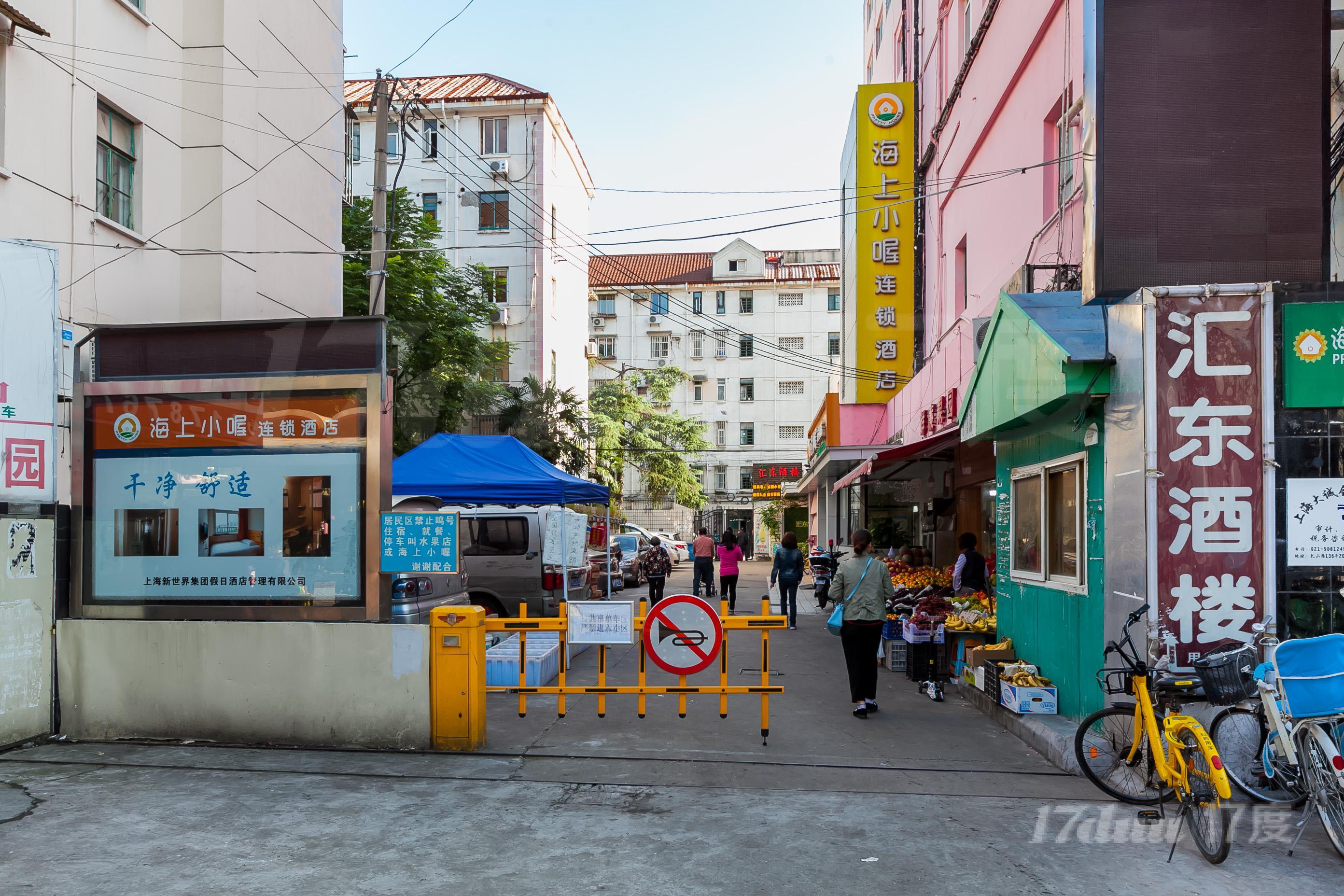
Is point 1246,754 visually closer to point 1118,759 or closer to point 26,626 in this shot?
point 1118,759

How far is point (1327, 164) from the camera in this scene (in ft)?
26.1

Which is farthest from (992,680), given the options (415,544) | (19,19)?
(19,19)

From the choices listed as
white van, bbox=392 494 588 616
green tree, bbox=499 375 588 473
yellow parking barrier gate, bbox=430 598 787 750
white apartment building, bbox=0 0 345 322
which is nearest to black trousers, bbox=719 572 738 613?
white van, bbox=392 494 588 616

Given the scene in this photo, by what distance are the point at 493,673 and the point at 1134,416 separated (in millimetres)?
6536

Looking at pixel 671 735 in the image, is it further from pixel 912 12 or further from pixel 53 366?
pixel 912 12

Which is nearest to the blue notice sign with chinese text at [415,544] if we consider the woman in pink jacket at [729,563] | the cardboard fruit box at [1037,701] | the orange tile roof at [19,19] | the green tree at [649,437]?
the cardboard fruit box at [1037,701]

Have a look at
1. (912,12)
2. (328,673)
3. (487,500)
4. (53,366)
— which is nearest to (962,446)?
(487,500)

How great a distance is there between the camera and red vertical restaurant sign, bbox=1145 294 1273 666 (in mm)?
7133

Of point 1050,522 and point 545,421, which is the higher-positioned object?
point 545,421

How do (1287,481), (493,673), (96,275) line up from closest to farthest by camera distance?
(1287,481) < (493,673) < (96,275)

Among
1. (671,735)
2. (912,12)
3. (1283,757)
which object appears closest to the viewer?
(1283,757)

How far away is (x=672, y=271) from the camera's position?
63.0 m

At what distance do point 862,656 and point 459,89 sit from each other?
1490 inches

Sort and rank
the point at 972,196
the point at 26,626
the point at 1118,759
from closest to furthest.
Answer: the point at 1118,759 < the point at 26,626 < the point at 972,196
